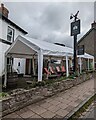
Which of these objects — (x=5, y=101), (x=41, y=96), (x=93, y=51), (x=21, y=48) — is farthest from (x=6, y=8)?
(x=93, y=51)

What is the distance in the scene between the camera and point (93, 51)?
2931 centimetres

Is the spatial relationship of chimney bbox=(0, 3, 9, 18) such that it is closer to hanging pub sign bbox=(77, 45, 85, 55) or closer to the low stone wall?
hanging pub sign bbox=(77, 45, 85, 55)

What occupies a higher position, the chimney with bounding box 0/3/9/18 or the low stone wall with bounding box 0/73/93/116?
the chimney with bounding box 0/3/9/18

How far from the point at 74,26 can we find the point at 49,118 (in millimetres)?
7884

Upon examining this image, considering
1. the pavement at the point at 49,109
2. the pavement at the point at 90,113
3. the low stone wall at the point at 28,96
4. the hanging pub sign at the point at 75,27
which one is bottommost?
the pavement at the point at 90,113

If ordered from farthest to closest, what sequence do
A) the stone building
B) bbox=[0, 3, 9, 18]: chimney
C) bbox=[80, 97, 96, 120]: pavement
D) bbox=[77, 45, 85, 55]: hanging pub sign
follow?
the stone building, bbox=[0, 3, 9, 18]: chimney, bbox=[77, 45, 85, 55]: hanging pub sign, bbox=[80, 97, 96, 120]: pavement

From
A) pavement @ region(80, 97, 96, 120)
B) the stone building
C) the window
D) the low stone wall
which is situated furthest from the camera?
the stone building

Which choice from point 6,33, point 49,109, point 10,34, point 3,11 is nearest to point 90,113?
point 49,109

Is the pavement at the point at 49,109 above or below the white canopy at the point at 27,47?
below

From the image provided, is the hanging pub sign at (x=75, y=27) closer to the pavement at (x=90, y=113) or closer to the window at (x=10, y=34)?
the pavement at (x=90, y=113)

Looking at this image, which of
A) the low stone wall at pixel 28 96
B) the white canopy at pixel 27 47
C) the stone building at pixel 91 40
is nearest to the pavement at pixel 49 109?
the low stone wall at pixel 28 96

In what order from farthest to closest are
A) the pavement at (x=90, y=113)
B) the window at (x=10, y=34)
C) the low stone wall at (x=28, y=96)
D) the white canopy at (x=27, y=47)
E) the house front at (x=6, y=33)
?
the window at (x=10, y=34) < the house front at (x=6, y=33) < the white canopy at (x=27, y=47) < the pavement at (x=90, y=113) < the low stone wall at (x=28, y=96)

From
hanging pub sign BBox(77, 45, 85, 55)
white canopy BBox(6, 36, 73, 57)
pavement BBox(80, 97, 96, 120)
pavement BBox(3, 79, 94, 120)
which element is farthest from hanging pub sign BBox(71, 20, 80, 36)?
pavement BBox(80, 97, 96, 120)

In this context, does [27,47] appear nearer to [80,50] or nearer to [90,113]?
[80,50]
